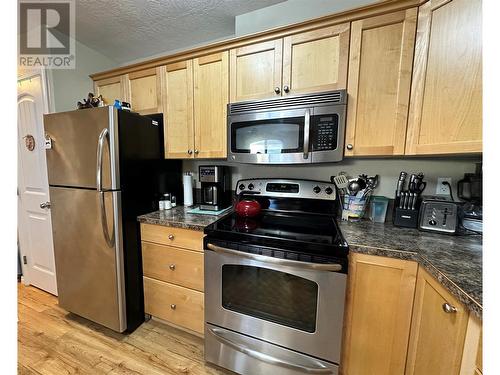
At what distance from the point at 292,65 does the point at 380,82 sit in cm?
55

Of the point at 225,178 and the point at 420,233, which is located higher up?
the point at 225,178

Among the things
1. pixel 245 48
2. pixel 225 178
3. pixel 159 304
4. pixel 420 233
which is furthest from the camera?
pixel 225 178

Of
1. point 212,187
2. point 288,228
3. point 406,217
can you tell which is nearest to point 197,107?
point 212,187

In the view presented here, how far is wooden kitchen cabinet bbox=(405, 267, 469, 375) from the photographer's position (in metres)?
0.72

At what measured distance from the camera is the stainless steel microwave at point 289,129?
130cm

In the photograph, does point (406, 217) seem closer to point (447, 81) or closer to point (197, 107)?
point (447, 81)

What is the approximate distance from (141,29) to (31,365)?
276 cm

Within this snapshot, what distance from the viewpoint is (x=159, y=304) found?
164cm

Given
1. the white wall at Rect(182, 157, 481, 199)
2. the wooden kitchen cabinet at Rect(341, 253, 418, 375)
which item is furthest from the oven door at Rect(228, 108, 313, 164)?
the wooden kitchen cabinet at Rect(341, 253, 418, 375)

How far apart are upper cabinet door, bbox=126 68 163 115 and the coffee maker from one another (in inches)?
27.6

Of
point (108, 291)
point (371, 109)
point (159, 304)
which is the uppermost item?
point (371, 109)
